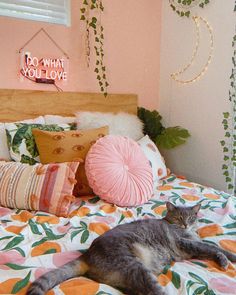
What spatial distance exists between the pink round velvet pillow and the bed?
5 centimetres

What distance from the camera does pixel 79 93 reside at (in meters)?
2.27

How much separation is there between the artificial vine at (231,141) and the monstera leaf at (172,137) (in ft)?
1.07

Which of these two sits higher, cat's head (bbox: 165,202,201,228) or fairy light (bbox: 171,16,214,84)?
fairy light (bbox: 171,16,214,84)

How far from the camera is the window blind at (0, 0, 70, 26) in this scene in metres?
1.95

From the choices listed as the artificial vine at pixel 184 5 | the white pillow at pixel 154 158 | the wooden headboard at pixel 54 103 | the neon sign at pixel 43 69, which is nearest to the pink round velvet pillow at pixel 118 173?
the white pillow at pixel 154 158

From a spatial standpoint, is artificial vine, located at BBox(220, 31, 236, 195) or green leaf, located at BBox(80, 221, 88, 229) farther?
artificial vine, located at BBox(220, 31, 236, 195)

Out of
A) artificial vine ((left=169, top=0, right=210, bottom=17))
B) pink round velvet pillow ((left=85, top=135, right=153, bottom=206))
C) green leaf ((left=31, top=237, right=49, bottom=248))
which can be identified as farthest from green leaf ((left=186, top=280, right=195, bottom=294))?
artificial vine ((left=169, top=0, right=210, bottom=17))

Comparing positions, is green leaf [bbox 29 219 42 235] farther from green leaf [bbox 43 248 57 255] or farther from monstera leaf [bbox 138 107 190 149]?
monstera leaf [bbox 138 107 190 149]

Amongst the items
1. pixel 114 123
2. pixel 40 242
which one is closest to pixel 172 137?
pixel 114 123

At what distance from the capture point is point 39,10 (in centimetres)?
204

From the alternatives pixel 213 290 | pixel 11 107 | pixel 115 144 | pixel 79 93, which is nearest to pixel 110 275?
pixel 213 290

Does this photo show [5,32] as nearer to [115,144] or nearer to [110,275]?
[115,144]

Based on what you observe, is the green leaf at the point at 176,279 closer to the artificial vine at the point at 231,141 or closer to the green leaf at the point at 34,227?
the green leaf at the point at 34,227

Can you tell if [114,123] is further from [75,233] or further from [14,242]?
[14,242]
